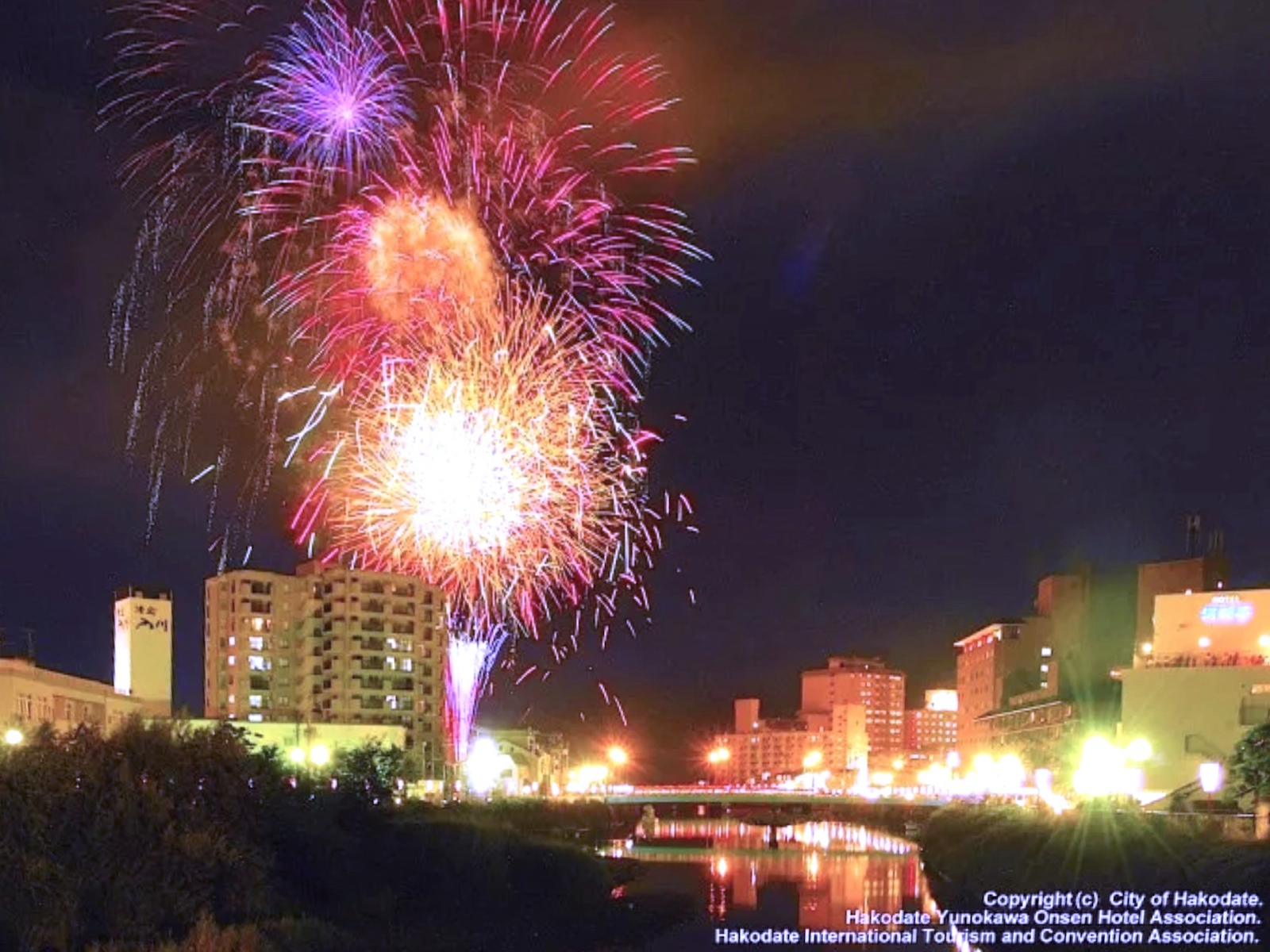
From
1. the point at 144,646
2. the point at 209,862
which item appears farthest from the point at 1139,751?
the point at 144,646

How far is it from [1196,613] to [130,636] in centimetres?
4470

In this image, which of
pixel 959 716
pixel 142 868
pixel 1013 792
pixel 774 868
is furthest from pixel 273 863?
pixel 959 716

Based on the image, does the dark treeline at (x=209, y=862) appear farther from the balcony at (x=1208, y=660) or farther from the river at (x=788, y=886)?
the balcony at (x=1208, y=660)

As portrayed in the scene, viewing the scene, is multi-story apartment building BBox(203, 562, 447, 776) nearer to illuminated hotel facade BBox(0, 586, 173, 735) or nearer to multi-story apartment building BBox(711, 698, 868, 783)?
illuminated hotel facade BBox(0, 586, 173, 735)

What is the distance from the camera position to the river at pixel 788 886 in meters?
36.3

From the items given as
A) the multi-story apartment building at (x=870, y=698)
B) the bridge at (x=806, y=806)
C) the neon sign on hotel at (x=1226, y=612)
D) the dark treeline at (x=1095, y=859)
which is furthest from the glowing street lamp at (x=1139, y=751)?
Answer: the multi-story apartment building at (x=870, y=698)

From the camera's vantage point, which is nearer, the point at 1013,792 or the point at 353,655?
the point at 1013,792

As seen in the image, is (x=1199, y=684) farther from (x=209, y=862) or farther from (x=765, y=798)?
(x=765, y=798)

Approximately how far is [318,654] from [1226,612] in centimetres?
4685

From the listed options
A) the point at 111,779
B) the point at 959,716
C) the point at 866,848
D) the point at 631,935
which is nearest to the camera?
the point at 111,779

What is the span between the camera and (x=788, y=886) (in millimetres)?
49844

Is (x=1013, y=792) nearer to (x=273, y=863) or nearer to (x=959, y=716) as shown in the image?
(x=273, y=863)

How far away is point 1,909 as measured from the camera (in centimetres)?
2339

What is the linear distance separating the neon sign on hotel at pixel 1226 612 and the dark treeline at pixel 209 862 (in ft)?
104
